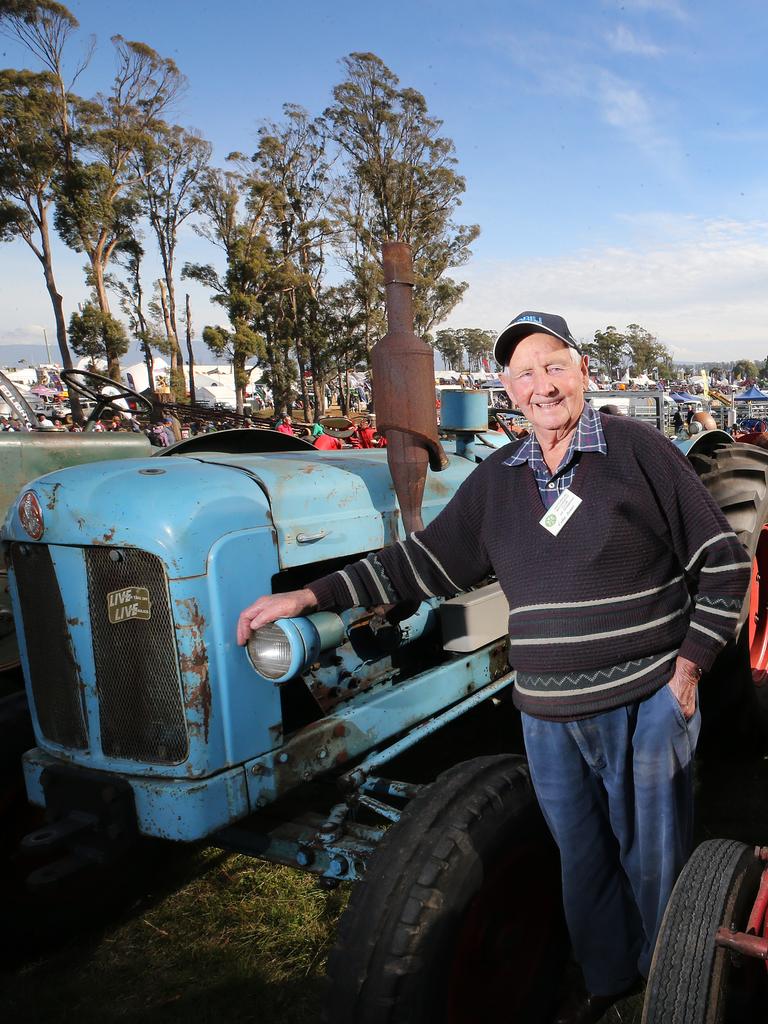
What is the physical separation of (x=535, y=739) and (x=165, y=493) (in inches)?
40.6

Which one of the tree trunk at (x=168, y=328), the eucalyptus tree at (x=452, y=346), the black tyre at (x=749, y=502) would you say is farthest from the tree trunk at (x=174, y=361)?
the eucalyptus tree at (x=452, y=346)

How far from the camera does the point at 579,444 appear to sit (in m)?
1.57

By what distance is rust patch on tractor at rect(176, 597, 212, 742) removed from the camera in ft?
6.03

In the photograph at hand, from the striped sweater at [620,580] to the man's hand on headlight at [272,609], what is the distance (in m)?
0.50

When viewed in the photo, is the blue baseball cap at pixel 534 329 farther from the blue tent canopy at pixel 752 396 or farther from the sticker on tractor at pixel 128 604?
the blue tent canopy at pixel 752 396

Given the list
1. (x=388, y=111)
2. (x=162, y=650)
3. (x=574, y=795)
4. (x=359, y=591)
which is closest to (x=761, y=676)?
(x=574, y=795)

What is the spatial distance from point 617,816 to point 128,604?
123 cm

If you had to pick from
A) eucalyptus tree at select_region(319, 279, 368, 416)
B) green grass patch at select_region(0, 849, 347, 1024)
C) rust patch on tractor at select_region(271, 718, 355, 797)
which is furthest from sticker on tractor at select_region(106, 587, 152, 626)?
eucalyptus tree at select_region(319, 279, 368, 416)

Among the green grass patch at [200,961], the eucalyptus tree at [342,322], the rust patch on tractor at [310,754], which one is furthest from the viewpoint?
the eucalyptus tree at [342,322]

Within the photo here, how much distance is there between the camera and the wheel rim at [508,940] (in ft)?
5.31

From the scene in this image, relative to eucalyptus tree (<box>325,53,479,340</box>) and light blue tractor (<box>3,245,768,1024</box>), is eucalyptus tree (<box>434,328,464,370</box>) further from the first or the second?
light blue tractor (<box>3,245,768,1024</box>)

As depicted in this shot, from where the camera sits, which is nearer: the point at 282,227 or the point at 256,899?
the point at 256,899

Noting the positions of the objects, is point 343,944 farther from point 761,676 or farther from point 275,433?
point 761,676

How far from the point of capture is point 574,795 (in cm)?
163
